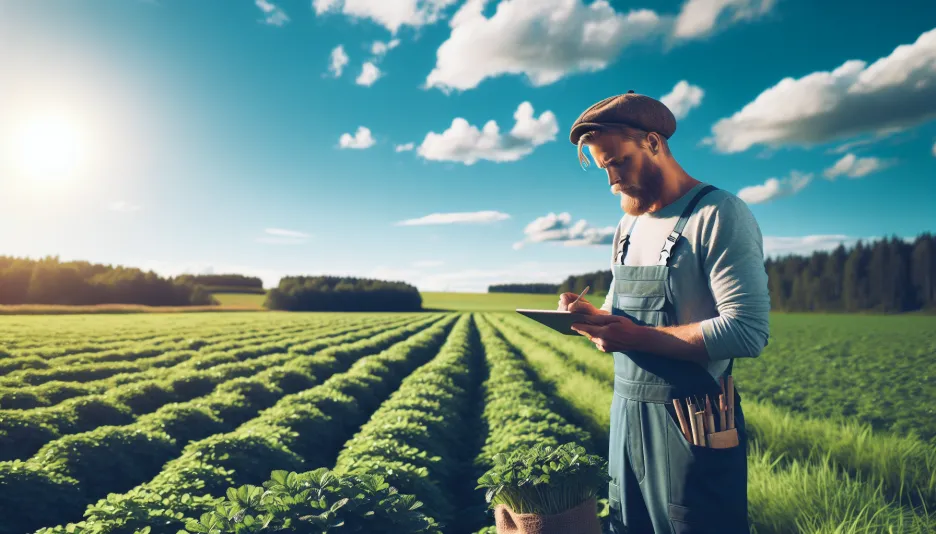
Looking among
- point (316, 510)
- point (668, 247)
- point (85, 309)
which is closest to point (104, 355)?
point (316, 510)

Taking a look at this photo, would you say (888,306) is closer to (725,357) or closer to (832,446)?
(832,446)

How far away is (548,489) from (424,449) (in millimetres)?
5014

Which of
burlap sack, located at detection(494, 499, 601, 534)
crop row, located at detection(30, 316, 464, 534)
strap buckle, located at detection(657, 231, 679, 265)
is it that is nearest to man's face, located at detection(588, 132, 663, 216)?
strap buckle, located at detection(657, 231, 679, 265)

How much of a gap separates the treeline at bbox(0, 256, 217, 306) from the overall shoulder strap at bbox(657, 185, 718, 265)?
147 ft

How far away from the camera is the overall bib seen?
2.08 metres

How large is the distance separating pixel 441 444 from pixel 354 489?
506 centimetres

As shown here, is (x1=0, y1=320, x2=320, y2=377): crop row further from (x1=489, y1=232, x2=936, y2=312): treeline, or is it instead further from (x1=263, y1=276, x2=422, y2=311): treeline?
(x1=263, y1=276, x2=422, y2=311): treeline

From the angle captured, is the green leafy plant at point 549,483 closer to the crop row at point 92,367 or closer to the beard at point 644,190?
the beard at point 644,190

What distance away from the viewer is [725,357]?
2008mm

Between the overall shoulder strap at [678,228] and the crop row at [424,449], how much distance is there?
2.81m

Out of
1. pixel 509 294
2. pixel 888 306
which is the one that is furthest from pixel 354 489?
pixel 509 294

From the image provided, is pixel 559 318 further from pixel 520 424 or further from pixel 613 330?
pixel 520 424

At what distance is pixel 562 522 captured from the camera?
7.91 feet

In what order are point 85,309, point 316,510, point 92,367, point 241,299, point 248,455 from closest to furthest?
point 316,510, point 248,455, point 92,367, point 85,309, point 241,299
